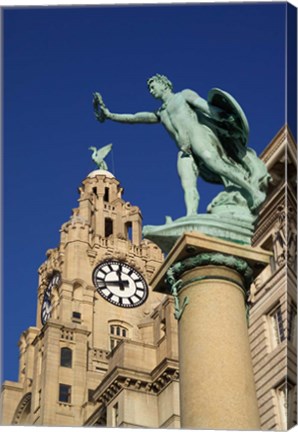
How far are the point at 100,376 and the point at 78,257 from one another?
33.5 feet

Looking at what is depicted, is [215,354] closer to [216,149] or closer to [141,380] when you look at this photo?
[216,149]

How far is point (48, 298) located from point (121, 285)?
18.0ft

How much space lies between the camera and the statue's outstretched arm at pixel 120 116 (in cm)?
1481

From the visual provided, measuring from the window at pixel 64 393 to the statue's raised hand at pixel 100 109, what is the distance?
Answer: 159ft

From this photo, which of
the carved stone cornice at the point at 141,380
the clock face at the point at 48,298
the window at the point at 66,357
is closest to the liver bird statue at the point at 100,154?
the clock face at the point at 48,298

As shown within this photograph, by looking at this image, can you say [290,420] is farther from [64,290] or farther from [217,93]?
[64,290]

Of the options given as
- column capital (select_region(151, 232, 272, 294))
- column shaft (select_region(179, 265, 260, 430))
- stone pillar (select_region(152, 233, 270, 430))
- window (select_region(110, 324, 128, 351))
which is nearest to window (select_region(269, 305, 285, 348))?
column capital (select_region(151, 232, 272, 294))

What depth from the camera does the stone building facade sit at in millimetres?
30859

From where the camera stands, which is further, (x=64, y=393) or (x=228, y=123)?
(x=64, y=393)

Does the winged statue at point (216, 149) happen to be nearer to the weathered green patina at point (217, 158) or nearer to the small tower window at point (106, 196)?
the weathered green patina at point (217, 158)

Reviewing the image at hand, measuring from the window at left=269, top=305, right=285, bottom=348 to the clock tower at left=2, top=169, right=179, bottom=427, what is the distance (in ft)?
69.8

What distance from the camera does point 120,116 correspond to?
1517cm

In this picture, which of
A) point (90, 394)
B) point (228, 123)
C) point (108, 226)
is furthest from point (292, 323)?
point (108, 226)

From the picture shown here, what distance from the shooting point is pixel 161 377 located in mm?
44094
